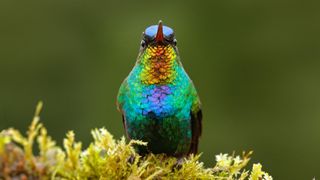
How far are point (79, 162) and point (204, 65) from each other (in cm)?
802

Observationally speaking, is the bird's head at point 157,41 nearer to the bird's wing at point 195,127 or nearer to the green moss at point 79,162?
the bird's wing at point 195,127

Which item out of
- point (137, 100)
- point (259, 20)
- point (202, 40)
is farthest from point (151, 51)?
point (259, 20)

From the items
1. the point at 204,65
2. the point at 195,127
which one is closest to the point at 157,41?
the point at 195,127

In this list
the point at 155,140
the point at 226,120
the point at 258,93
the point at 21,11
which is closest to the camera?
the point at 155,140

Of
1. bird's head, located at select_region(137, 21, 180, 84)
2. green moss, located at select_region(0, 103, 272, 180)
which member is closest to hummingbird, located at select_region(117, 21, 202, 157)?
bird's head, located at select_region(137, 21, 180, 84)

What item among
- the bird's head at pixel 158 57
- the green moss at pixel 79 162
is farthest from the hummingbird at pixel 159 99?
the green moss at pixel 79 162

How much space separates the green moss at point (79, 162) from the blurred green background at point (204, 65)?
630 cm

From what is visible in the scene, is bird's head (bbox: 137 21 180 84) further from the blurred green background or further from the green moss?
the blurred green background

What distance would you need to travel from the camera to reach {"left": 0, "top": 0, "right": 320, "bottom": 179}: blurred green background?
10.2 m

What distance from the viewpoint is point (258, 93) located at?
1095 centimetres

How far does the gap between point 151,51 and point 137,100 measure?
0.30 m

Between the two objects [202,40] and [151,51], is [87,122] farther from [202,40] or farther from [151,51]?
[151,51]

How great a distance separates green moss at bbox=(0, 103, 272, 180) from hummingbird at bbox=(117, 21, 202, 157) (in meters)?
0.54

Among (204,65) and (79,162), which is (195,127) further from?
(204,65)
